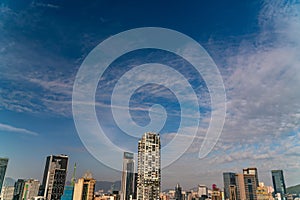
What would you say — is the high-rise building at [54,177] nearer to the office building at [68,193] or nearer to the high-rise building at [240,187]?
the office building at [68,193]

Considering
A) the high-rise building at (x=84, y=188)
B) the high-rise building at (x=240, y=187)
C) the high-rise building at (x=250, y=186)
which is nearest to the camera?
the high-rise building at (x=84, y=188)

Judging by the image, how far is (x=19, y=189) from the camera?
42969 millimetres

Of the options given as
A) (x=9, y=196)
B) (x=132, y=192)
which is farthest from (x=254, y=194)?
(x=9, y=196)

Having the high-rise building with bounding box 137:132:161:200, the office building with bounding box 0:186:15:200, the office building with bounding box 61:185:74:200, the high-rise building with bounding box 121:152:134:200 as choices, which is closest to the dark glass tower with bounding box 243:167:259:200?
the high-rise building with bounding box 121:152:134:200

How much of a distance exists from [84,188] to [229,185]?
3230cm

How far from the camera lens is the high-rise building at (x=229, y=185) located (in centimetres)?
4969

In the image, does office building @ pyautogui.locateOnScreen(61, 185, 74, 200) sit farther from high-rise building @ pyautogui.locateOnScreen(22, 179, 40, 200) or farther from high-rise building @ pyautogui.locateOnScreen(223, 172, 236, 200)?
high-rise building @ pyautogui.locateOnScreen(223, 172, 236, 200)

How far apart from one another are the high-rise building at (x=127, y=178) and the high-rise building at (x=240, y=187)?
2143 cm

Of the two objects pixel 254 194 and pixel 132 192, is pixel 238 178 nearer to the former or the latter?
pixel 254 194

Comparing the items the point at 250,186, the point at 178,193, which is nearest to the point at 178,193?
the point at 178,193

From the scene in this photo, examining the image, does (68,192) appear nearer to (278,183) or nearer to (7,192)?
(7,192)

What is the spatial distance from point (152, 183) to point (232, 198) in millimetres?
31407

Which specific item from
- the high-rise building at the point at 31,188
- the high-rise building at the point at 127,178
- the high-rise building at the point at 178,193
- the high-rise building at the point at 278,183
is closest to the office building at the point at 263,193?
the high-rise building at the point at 278,183

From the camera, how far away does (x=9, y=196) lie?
126 ft
